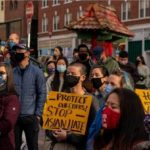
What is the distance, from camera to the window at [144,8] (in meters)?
41.1

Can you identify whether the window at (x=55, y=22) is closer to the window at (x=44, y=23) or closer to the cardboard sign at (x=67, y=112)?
the window at (x=44, y=23)

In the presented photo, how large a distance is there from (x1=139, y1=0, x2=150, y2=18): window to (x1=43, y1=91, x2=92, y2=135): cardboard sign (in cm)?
3614

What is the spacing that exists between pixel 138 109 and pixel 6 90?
212 cm

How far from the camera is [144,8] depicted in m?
41.7

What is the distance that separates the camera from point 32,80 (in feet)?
25.1

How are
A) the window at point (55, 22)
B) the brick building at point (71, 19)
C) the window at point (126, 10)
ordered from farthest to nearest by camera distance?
the window at point (55, 22)
the window at point (126, 10)
the brick building at point (71, 19)

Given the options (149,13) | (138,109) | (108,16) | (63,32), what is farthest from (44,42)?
(138,109)

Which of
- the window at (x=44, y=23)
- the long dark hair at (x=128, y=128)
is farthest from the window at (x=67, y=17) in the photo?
the long dark hair at (x=128, y=128)

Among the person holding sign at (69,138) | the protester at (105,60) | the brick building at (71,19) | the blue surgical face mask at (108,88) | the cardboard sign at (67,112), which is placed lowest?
the person holding sign at (69,138)

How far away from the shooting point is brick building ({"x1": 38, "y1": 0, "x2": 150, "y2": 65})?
1638 inches

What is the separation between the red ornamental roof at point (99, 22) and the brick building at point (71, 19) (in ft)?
72.0

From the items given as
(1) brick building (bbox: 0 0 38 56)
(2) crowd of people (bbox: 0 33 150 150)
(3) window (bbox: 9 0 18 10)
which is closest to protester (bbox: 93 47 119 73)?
(2) crowd of people (bbox: 0 33 150 150)

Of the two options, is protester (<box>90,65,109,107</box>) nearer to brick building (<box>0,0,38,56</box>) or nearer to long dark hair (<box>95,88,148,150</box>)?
long dark hair (<box>95,88,148,150</box>)

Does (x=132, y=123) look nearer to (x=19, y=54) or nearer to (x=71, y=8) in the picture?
(x=19, y=54)
